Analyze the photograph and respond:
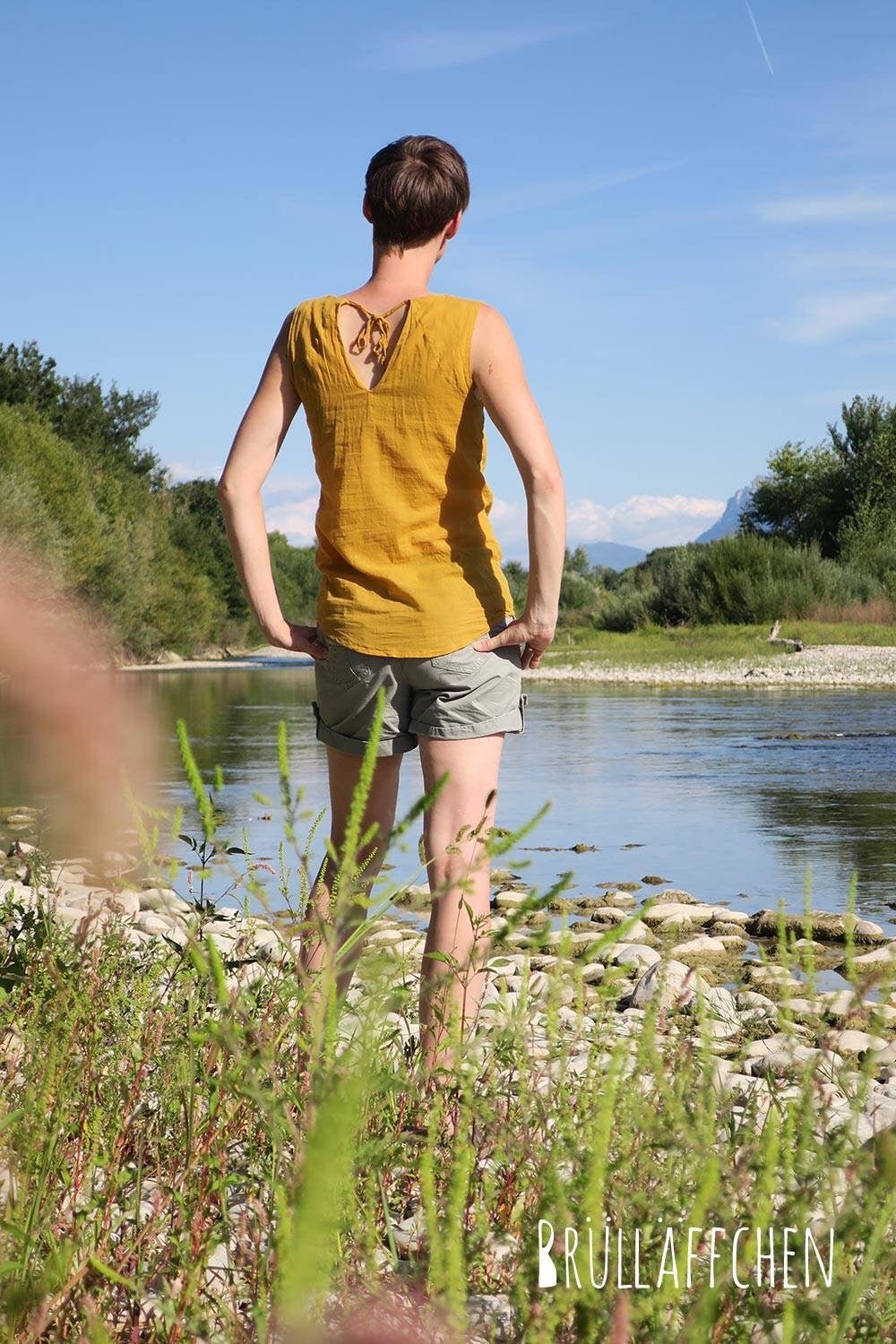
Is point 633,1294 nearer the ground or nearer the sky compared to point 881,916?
nearer the sky

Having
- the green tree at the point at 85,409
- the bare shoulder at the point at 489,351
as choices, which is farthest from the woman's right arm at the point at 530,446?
the green tree at the point at 85,409

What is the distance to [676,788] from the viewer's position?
37.7 feet

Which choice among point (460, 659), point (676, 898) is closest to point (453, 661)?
point (460, 659)

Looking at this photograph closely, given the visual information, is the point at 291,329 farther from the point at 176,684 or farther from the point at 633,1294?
the point at 176,684

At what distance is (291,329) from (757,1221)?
2413 mm

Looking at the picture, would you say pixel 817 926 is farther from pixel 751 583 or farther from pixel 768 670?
pixel 751 583

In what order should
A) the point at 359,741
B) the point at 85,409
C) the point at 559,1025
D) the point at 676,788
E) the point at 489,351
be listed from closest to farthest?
1. the point at 559,1025
2. the point at 489,351
3. the point at 359,741
4. the point at 676,788
5. the point at 85,409

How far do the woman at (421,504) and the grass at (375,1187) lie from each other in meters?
0.73

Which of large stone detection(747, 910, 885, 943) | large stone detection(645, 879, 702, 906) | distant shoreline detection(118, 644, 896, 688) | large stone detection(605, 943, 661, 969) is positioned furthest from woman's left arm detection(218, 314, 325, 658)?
distant shoreline detection(118, 644, 896, 688)

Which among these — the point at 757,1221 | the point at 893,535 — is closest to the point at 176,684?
the point at 893,535

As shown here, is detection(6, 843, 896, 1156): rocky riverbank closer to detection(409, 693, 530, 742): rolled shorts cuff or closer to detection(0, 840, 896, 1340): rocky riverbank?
detection(0, 840, 896, 1340): rocky riverbank

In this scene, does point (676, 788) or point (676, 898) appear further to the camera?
point (676, 788)

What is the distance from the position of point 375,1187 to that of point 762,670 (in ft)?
93.2

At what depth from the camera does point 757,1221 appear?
1.15 meters
